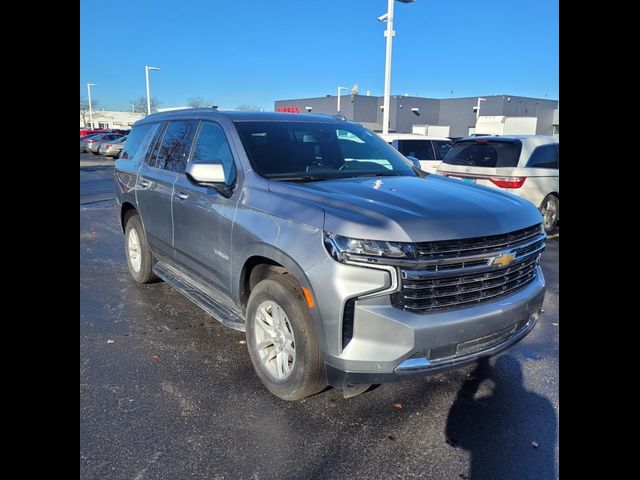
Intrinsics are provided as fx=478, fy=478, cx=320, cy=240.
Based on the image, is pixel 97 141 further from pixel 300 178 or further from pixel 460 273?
pixel 460 273

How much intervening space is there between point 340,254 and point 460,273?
0.70 m

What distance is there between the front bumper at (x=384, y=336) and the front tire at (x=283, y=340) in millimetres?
181

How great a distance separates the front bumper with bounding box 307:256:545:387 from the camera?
2.57m

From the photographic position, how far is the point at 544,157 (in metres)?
8.78

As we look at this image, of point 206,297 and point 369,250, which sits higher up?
point 369,250

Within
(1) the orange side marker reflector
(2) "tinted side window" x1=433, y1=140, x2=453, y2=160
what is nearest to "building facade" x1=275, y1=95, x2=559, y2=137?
(2) "tinted side window" x1=433, y1=140, x2=453, y2=160

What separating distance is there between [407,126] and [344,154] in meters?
48.3

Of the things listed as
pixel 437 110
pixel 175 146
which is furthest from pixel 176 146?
pixel 437 110

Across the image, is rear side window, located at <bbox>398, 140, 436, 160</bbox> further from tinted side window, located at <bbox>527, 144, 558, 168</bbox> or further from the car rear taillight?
the car rear taillight

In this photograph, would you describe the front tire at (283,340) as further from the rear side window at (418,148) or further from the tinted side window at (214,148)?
the rear side window at (418,148)

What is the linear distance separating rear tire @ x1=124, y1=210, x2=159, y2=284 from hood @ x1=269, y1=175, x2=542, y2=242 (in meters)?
2.72
